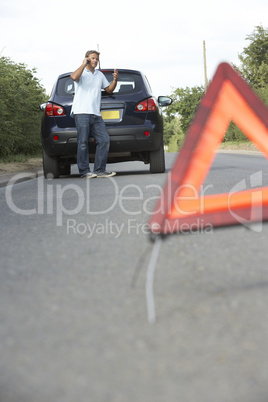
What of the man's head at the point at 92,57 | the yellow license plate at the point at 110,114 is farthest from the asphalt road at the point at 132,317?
the yellow license plate at the point at 110,114

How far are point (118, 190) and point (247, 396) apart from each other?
654 centimetres

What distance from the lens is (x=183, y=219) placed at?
130 inches

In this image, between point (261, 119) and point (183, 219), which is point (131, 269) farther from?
point (261, 119)

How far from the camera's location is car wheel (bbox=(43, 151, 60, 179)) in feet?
36.3

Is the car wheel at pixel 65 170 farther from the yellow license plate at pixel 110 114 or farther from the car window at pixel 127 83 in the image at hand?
the car window at pixel 127 83

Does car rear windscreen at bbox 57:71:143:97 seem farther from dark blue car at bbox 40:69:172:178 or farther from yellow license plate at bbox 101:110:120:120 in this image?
yellow license plate at bbox 101:110:120:120

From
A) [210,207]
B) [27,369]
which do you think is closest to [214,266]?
[210,207]

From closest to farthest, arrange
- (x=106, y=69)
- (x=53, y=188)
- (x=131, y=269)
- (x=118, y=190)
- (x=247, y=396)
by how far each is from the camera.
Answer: (x=247, y=396) → (x=131, y=269) → (x=118, y=190) → (x=53, y=188) → (x=106, y=69)

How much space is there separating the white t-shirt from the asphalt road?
17.1 feet

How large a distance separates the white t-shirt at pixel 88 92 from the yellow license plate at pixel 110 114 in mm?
362

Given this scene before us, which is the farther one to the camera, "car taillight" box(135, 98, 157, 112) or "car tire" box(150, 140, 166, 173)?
"car tire" box(150, 140, 166, 173)

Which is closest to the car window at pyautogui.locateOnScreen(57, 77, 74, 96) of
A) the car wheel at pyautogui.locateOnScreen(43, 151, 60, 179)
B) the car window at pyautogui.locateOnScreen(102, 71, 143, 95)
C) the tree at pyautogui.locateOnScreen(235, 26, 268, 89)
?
the car window at pyautogui.locateOnScreen(102, 71, 143, 95)

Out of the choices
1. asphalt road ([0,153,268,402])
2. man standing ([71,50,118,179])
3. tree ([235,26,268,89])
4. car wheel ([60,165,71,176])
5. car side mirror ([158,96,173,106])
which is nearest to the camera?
asphalt road ([0,153,268,402])

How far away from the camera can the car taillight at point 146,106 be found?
10.4 metres
